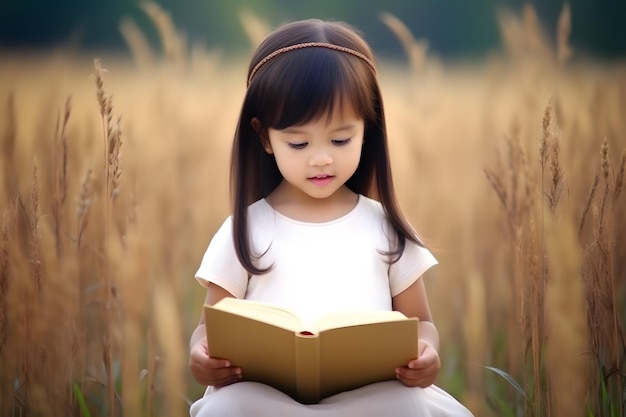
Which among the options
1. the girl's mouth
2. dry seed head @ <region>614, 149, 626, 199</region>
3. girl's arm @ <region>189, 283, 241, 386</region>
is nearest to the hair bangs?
the girl's mouth

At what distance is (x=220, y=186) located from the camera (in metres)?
2.84

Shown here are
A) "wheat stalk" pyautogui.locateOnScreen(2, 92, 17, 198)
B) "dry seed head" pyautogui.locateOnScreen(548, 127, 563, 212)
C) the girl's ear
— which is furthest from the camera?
"wheat stalk" pyautogui.locateOnScreen(2, 92, 17, 198)

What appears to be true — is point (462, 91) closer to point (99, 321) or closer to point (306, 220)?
point (306, 220)

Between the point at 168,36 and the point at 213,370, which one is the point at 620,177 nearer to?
the point at 213,370

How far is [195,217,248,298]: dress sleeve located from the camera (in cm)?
207

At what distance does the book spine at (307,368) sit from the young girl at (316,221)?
0.11ft

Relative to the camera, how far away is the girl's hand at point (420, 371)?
1.88m

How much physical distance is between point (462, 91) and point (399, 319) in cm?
132

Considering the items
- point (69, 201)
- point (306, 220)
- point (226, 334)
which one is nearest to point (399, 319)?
point (226, 334)

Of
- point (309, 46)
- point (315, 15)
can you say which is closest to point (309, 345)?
point (309, 46)

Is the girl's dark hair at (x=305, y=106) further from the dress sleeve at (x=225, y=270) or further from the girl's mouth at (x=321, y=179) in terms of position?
the girl's mouth at (x=321, y=179)

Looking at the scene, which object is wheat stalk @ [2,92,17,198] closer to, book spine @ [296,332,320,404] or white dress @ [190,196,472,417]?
white dress @ [190,196,472,417]

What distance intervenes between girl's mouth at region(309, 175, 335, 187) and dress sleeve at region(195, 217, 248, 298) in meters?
0.23

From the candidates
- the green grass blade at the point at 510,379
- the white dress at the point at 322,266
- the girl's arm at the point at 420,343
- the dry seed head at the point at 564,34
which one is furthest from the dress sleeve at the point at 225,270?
the dry seed head at the point at 564,34
